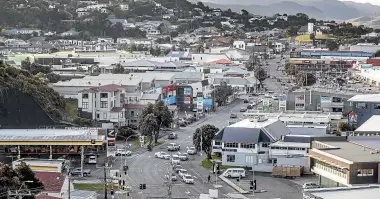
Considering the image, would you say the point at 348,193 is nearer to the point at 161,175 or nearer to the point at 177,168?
the point at 161,175

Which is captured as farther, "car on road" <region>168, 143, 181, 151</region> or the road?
"car on road" <region>168, 143, 181, 151</region>

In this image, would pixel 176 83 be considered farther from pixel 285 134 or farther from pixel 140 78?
pixel 285 134

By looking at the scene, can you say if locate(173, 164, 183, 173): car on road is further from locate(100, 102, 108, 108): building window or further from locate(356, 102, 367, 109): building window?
locate(356, 102, 367, 109): building window

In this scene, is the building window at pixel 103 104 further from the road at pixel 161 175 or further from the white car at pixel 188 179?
the white car at pixel 188 179

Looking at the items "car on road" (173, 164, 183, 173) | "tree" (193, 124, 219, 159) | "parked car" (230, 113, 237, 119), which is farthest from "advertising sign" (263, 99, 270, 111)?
"car on road" (173, 164, 183, 173)

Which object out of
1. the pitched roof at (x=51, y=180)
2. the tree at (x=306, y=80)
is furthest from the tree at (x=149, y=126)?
the tree at (x=306, y=80)

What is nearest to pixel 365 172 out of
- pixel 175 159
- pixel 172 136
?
pixel 175 159
